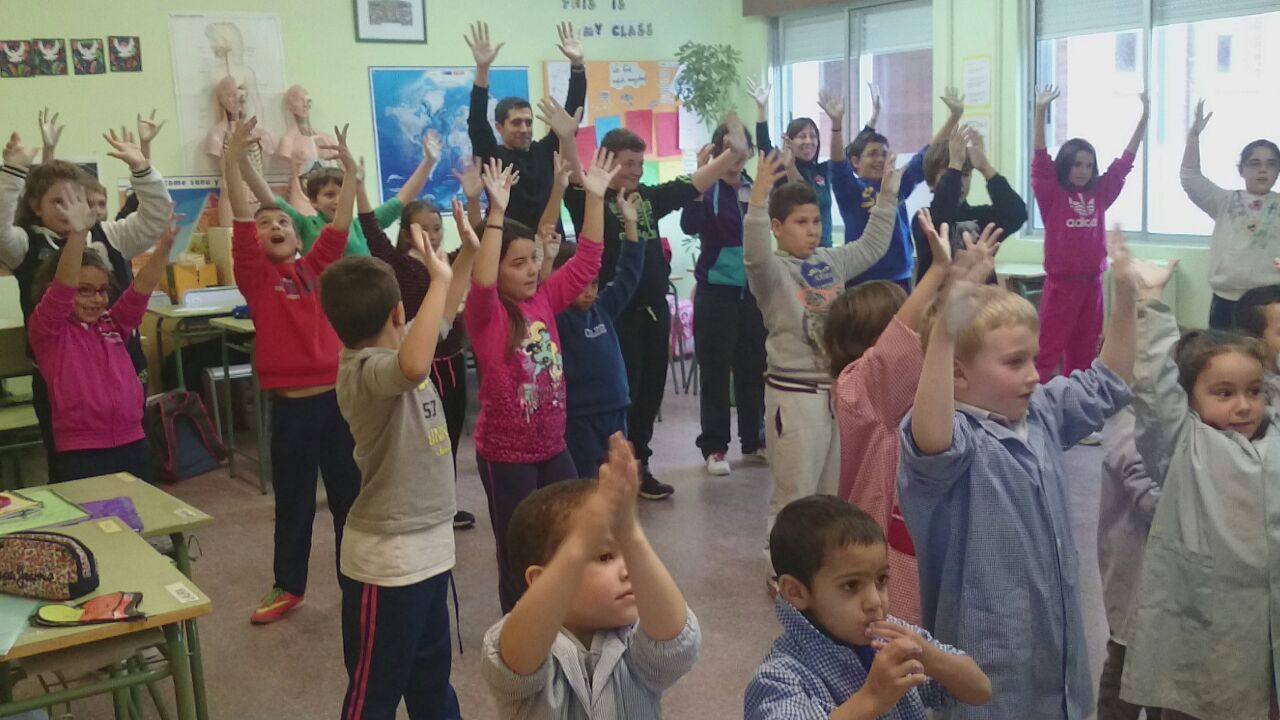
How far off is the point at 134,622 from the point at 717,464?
130 inches

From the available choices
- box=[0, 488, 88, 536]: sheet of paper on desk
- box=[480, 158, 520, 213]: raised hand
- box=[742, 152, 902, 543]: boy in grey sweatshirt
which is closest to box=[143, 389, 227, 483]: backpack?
box=[0, 488, 88, 536]: sheet of paper on desk

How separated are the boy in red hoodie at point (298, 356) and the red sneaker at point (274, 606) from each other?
248 mm

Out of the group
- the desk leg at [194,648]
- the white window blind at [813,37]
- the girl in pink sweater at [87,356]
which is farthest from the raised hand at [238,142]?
the white window blind at [813,37]

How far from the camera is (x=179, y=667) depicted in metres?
2.12

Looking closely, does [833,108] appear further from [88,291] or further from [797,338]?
[88,291]

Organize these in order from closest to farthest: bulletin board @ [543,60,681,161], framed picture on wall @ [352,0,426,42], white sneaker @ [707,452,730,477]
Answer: white sneaker @ [707,452,730,477] → framed picture on wall @ [352,0,426,42] → bulletin board @ [543,60,681,161]

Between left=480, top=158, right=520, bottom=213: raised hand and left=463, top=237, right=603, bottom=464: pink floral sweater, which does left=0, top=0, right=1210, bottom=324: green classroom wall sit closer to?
left=480, top=158, right=520, bottom=213: raised hand

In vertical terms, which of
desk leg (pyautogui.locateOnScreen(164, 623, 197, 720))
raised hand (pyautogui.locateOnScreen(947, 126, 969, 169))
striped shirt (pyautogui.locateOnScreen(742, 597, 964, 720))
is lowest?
desk leg (pyautogui.locateOnScreen(164, 623, 197, 720))

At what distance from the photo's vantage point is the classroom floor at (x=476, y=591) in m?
3.01

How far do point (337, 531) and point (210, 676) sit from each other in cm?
55

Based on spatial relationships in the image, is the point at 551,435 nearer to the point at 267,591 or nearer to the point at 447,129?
the point at 267,591

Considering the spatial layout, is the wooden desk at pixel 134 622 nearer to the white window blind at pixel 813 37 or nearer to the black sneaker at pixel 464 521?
the black sneaker at pixel 464 521

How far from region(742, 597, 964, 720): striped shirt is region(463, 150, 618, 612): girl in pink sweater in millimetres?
1436

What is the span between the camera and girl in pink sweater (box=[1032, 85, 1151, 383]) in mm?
5352
